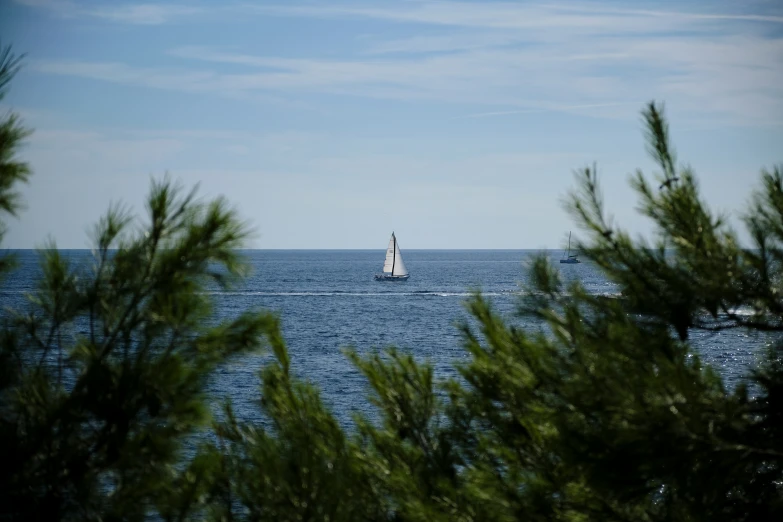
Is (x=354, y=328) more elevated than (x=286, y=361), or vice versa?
(x=286, y=361)

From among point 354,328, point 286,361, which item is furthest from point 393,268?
point 286,361

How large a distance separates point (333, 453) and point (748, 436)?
272 centimetres

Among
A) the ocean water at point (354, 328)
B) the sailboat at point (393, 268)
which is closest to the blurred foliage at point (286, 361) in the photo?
the ocean water at point (354, 328)

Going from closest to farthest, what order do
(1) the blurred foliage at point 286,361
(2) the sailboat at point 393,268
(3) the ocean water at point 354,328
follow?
(1) the blurred foliage at point 286,361, (3) the ocean water at point 354,328, (2) the sailboat at point 393,268

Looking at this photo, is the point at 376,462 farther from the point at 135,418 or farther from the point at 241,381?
the point at 241,381

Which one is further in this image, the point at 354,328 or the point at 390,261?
the point at 390,261

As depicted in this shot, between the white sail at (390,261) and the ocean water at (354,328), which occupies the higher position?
the white sail at (390,261)

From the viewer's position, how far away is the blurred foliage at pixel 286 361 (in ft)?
13.3

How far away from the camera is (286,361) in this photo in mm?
5406

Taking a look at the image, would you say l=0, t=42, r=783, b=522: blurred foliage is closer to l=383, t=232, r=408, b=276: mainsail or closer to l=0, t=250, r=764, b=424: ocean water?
l=0, t=250, r=764, b=424: ocean water

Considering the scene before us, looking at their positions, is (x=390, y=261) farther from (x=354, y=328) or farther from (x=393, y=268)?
(x=354, y=328)

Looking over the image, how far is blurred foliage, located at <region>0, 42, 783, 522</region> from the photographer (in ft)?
13.3

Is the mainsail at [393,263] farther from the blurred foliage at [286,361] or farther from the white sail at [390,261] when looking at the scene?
the blurred foliage at [286,361]

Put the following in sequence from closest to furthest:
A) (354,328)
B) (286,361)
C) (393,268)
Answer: (286,361), (354,328), (393,268)
